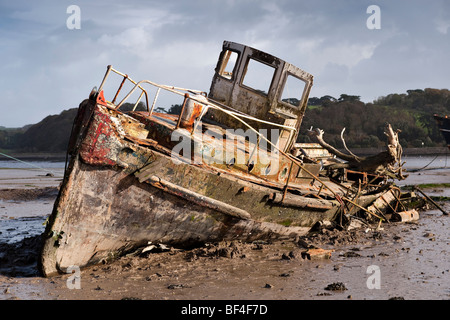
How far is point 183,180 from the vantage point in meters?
6.85

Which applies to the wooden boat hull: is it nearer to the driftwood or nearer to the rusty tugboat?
the rusty tugboat

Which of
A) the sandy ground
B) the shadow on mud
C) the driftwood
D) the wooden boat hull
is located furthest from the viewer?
the driftwood

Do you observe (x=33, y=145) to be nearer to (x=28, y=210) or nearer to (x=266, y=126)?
(x=28, y=210)

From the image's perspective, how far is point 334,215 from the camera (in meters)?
9.77

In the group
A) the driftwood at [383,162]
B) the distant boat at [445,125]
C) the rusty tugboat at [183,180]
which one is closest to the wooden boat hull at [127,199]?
the rusty tugboat at [183,180]

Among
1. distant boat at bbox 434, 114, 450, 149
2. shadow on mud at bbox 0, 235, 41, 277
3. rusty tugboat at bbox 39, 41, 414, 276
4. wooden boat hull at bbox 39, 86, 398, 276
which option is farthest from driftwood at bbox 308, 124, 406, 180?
distant boat at bbox 434, 114, 450, 149

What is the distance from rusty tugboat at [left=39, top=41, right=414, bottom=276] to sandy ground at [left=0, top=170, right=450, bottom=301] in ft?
1.06

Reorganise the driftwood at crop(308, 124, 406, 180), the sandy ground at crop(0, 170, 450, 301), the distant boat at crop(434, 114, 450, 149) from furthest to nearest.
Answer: the distant boat at crop(434, 114, 450, 149) < the driftwood at crop(308, 124, 406, 180) < the sandy ground at crop(0, 170, 450, 301)

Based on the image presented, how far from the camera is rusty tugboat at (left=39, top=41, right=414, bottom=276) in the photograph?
20.7 feet

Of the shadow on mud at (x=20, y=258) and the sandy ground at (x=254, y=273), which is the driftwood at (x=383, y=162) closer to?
the sandy ground at (x=254, y=273)

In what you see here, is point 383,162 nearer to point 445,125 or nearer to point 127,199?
point 127,199

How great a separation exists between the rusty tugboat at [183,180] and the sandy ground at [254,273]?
1.06ft

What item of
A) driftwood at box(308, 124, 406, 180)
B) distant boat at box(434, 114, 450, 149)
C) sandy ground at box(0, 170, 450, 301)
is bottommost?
sandy ground at box(0, 170, 450, 301)
